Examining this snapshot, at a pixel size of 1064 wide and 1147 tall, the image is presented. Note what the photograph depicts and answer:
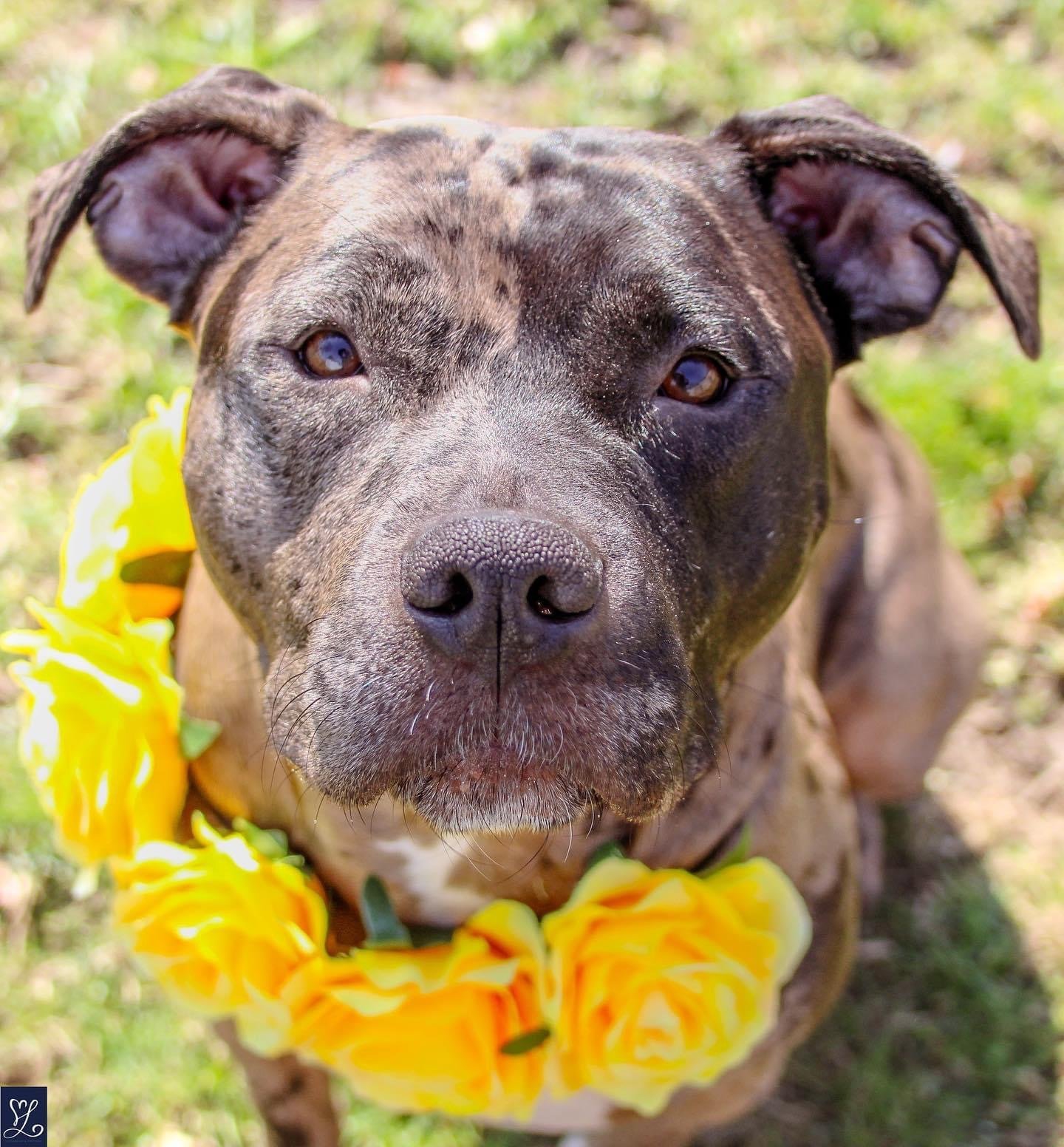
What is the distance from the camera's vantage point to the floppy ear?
259cm

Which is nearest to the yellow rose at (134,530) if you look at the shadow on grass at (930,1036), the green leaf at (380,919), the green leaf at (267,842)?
the green leaf at (267,842)

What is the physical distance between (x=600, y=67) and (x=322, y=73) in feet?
3.53

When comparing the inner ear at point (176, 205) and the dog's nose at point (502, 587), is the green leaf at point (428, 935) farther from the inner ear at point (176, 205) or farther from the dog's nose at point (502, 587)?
the inner ear at point (176, 205)

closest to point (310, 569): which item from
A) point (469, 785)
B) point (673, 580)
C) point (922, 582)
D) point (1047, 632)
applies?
point (469, 785)

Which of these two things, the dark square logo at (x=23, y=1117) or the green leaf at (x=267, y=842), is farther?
the dark square logo at (x=23, y=1117)

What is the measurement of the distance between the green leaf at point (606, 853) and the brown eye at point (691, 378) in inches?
34.5

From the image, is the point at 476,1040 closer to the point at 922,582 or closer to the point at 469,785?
the point at 469,785

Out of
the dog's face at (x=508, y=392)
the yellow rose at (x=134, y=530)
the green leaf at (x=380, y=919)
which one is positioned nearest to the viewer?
the dog's face at (x=508, y=392)

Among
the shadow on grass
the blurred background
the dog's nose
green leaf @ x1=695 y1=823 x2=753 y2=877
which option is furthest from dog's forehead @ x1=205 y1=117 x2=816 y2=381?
the shadow on grass

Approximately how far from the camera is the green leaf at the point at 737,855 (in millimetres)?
2723

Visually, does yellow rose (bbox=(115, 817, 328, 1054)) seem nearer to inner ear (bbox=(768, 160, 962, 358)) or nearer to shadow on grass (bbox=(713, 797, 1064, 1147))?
inner ear (bbox=(768, 160, 962, 358))

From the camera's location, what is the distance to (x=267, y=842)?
2.74 m

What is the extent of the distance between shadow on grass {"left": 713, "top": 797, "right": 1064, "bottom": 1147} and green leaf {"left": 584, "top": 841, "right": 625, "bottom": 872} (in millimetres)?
1642

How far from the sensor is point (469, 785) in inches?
83.7
